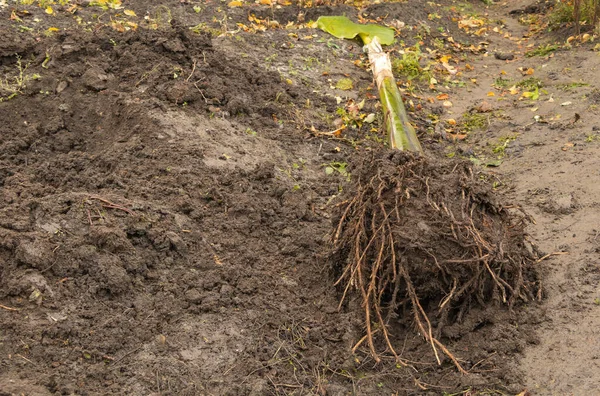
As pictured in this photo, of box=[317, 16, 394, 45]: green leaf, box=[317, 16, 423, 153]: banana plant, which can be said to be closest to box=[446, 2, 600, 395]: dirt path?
box=[317, 16, 423, 153]: banana plant

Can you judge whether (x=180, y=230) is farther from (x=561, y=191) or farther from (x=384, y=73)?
(x=384, y=73)

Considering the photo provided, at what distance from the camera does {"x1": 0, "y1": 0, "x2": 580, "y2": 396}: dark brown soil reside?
A: 3.21m

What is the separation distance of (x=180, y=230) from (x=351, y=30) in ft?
12.6

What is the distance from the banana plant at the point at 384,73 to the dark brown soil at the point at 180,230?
0.30 m

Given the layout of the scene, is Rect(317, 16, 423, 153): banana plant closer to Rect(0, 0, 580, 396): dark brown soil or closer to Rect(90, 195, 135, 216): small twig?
Rect(0, 0, 580, 396): dark brown soil

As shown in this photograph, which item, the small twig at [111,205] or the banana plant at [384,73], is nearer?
the small twig at [111,205]

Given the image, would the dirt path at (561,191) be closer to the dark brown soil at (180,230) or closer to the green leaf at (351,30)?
the dark brown soil at (180,230)

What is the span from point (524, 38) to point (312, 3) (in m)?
2.51

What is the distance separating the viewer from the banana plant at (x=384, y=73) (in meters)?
4.59

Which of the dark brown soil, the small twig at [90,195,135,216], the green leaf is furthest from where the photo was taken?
the green leaf

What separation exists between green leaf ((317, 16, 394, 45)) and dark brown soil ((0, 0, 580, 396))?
1.03 m

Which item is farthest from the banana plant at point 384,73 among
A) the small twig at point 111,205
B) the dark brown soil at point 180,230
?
the small twig at point 111,205

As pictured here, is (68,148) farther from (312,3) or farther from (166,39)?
(312,3)

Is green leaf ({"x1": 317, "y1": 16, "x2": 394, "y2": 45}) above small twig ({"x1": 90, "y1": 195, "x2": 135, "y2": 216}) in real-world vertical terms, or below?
below
